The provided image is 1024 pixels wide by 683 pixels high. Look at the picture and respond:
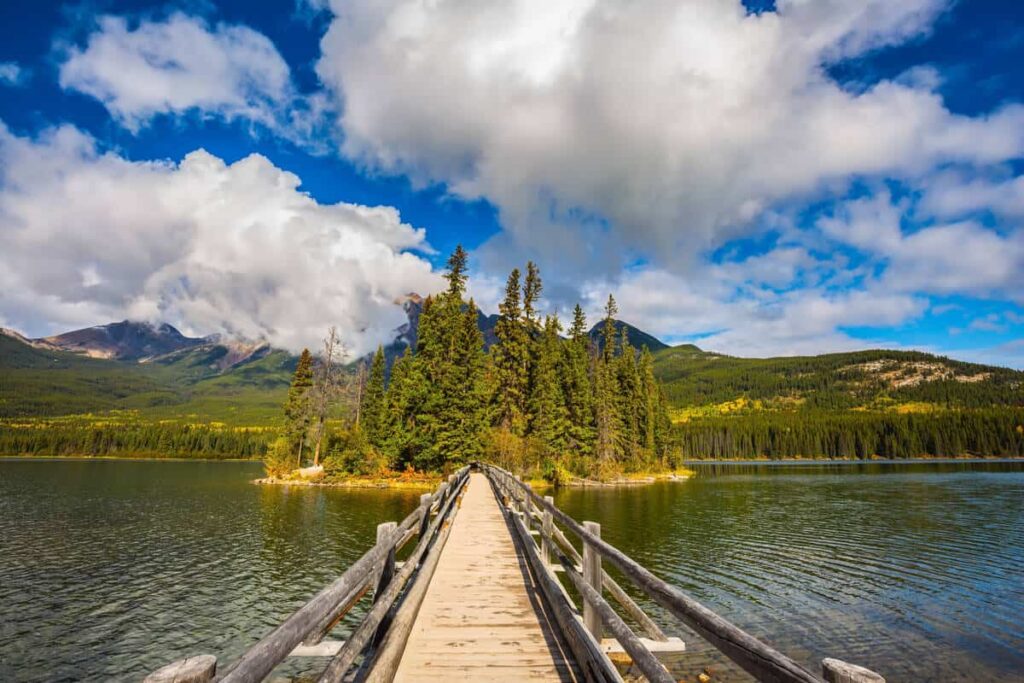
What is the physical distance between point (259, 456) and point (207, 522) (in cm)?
12420

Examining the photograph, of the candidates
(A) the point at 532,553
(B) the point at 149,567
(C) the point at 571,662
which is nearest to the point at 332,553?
(B) the point at 149,567

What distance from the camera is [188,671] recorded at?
7.27 feet

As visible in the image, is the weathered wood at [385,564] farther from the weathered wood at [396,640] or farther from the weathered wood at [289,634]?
the weathered wood at [289,634]

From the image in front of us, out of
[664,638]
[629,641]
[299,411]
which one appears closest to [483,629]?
[664,638]

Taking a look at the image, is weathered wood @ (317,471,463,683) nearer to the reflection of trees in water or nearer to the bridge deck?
the bridge deck

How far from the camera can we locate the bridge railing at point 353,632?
8.00 ft

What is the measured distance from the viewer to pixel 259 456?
143 meters

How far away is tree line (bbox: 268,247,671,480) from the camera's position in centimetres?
4872

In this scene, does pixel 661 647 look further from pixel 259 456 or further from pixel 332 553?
pixel 259 456

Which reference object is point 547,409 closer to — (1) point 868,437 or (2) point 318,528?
(2) point 318,528

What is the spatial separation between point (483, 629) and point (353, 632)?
197 cm

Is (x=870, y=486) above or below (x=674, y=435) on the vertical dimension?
below

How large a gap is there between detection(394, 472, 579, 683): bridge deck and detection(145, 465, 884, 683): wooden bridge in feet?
0.07

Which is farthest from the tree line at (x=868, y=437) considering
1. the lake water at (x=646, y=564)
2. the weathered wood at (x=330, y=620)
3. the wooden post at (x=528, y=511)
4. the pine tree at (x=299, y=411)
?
the weathered wood at (x=330, y=620)
